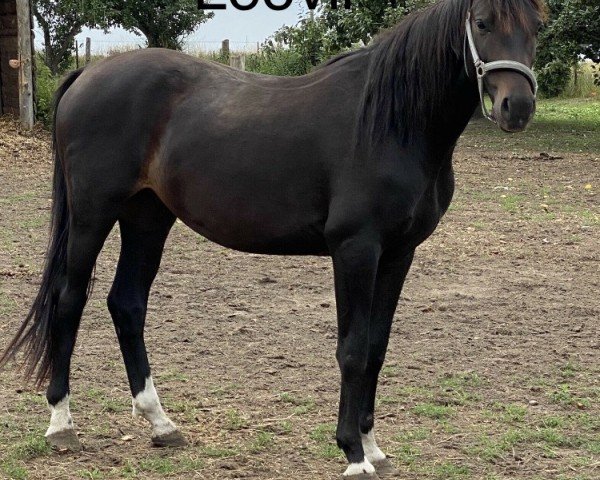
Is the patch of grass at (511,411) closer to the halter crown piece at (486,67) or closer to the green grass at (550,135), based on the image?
the halter crown piece at (486,67)

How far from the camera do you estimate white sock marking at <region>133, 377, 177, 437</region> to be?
4332mm

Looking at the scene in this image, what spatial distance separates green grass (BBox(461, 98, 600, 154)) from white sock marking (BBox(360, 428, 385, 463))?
37.7 ft

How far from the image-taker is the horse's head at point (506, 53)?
11.1 ft

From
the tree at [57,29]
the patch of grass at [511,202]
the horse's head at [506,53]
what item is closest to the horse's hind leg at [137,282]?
the horse's head at [506,53]

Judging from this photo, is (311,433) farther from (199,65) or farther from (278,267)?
(278,267)

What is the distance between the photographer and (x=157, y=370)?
5320 millimetres

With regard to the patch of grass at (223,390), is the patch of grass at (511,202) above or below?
below

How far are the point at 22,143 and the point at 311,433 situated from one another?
11112mm

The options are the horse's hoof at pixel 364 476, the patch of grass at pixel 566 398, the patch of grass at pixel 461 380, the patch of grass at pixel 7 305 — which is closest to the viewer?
the horse's hoof at pixel 364 476

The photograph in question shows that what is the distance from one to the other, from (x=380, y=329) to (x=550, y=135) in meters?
14.1

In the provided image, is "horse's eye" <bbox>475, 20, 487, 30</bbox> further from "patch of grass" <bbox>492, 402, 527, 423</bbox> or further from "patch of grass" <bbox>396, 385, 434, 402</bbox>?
"patch of grass" <bbox>396, 385, 434, 402</bbox>

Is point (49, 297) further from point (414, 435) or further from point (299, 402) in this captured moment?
point (414, 435)

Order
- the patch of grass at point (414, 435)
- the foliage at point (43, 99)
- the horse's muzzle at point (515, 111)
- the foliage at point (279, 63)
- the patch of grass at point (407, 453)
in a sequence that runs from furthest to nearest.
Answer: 1. the foliage at point (279, 63)
2. the foliage at point (43, 99)
3. the patch of grass at point (414, 435)
4. the patch of grass at point (407, 453)
5. the horse's muzzle at point (515, 111)

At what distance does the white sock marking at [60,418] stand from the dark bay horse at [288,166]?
0.01 meters
